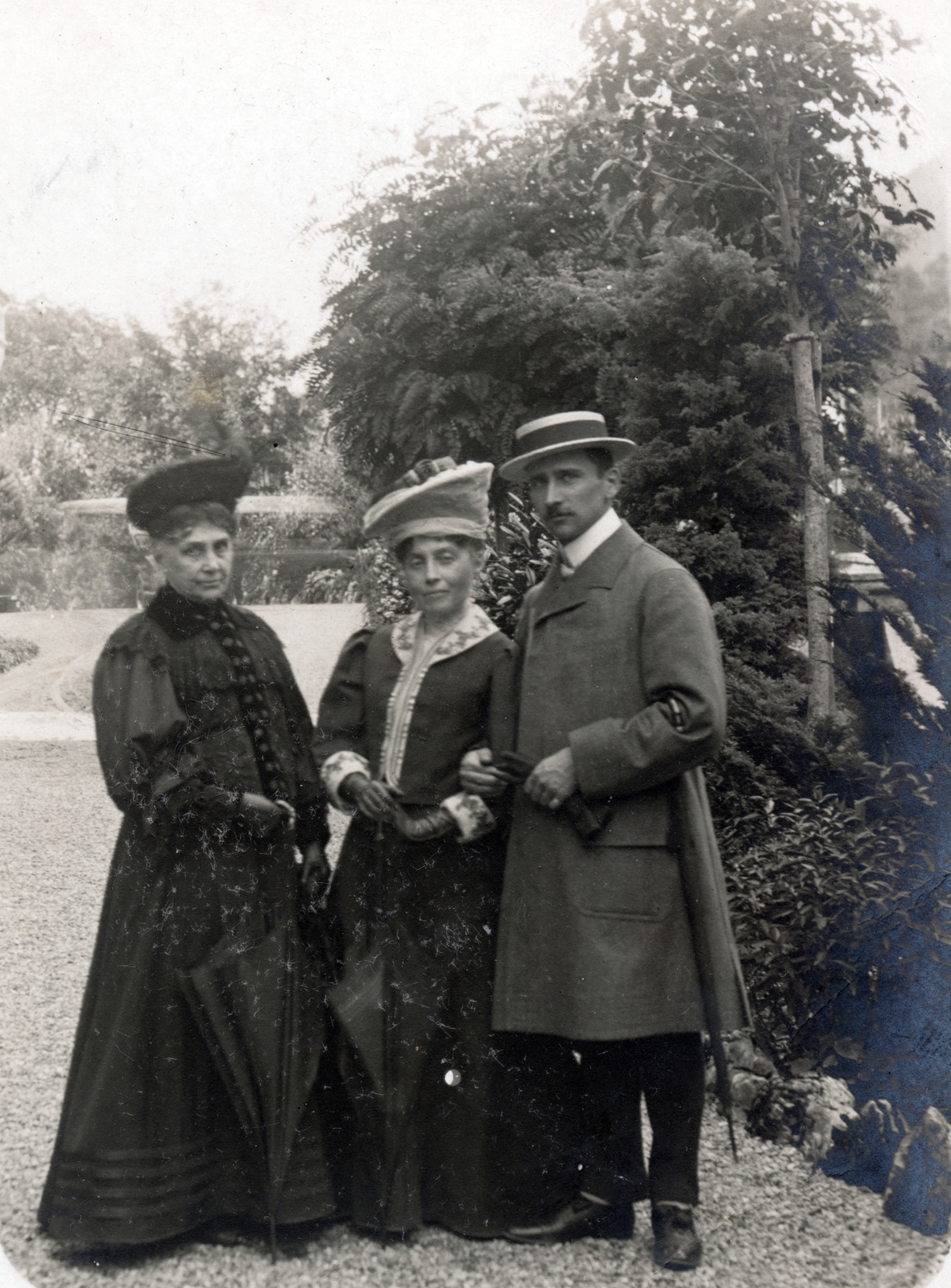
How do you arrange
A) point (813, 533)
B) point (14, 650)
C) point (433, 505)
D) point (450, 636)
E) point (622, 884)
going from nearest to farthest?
point (622, 884) → point (433, 505) → point (450, 636) → point (14, 650) → point (813, 533)

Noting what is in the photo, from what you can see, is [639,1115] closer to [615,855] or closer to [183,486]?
[615,855]

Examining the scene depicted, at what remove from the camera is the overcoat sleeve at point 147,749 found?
2.55 meters

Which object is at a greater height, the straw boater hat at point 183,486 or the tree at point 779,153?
the tree at point 779,153

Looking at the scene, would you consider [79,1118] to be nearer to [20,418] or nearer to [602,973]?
[602,973]

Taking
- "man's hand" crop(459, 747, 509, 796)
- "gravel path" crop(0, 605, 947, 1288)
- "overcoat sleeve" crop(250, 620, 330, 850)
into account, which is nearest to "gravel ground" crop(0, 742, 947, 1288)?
"gravel path" crop(0, 605, 947, 1288)

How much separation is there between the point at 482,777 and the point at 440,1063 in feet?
2.47

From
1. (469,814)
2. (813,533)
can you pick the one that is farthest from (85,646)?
(813,533)

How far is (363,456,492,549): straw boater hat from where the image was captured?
262cm

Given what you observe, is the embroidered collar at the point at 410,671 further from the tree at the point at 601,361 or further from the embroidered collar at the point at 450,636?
the tree at the point at 601,361

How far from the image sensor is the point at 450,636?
2723mm

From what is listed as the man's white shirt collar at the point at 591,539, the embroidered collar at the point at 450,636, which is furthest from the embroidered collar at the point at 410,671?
the man's white shirt collar at the point at 591,539

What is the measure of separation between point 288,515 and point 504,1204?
205 centimetres

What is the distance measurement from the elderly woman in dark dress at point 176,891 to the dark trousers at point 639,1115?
2.25 feet

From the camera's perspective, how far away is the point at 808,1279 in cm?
254
